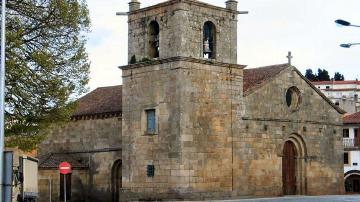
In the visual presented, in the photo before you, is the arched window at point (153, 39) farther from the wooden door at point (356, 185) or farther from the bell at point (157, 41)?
the wooden door at point (356, 185)

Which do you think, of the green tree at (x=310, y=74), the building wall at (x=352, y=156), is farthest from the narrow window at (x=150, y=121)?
the green tree at (x=310, y=74)

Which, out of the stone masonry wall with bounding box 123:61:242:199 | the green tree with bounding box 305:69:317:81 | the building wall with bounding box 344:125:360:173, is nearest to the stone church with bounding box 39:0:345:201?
the stone masonry wall with bounding box 123:61:242:199

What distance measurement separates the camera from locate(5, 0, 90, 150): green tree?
2736 centimetres

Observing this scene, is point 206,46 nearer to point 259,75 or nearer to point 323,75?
point 259,75

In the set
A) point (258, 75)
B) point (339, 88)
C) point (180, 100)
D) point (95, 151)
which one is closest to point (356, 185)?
point (258, 75)

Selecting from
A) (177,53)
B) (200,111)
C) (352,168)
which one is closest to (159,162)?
(200,111)

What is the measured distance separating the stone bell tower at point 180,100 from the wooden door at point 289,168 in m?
5.35

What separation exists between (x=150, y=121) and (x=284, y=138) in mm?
8840

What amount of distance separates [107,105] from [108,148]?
9.68ft

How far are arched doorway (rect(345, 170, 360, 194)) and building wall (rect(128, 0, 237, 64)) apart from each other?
3082 cm

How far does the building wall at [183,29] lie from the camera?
38625mm

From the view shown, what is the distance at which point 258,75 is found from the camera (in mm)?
44594

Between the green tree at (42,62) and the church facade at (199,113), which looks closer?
the green tree at (42,62)

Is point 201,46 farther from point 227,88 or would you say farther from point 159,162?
point 159,162
